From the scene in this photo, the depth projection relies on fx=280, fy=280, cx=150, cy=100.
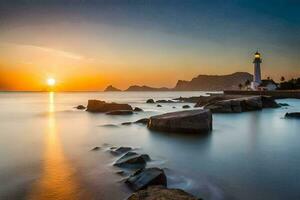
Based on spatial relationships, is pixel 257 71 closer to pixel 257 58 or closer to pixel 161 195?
pixel 257 58

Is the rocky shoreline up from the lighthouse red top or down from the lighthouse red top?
down

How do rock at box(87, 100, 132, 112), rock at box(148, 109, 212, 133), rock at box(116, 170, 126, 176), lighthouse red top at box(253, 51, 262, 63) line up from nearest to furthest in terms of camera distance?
rock at box(116, 170, 126, 176), rock at box(148, 109, 212, 133), rock at box(87, 100, 132, 112), lighthouse red top at box(253, 51, 262, 63)

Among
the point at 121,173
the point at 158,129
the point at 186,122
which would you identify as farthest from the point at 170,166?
the point at 158,129

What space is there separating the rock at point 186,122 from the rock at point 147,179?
866cm

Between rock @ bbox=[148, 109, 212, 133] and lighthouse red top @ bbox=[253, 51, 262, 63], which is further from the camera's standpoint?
lighthouse red top @ bbox=[253, 51, 262, 63]

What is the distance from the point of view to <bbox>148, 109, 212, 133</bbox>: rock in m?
15.4

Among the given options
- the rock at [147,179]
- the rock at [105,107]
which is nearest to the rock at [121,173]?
the rock at [147,179]

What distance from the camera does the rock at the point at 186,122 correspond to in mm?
15367

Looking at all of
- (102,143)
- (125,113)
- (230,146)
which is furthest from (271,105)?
(102,143)

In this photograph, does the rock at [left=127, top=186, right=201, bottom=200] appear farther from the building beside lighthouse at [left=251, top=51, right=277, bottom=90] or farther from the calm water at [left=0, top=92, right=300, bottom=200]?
the building beside lighthouse at [left=251, top=51, right=277, bottom=90]

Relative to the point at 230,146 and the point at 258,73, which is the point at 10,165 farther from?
the point at 258,73

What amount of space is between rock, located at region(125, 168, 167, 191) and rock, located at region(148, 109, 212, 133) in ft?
28.4

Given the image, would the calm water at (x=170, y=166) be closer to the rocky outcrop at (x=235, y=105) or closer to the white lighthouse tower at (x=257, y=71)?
the rocky outcrop at (x=235, y=105)

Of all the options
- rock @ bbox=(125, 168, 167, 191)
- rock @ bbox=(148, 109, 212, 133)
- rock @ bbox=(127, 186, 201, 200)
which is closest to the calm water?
rock @ bbox=(125, 168, 167, 191)
